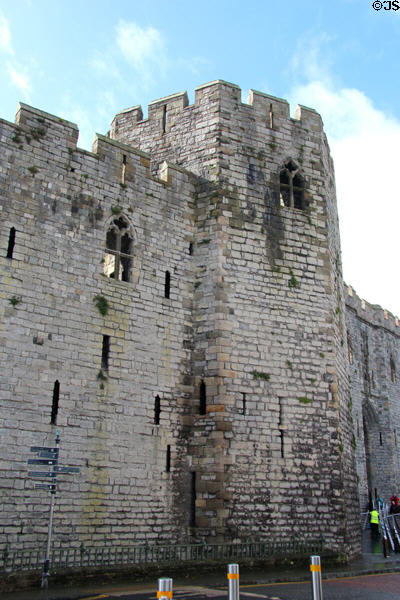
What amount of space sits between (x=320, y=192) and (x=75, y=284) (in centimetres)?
742

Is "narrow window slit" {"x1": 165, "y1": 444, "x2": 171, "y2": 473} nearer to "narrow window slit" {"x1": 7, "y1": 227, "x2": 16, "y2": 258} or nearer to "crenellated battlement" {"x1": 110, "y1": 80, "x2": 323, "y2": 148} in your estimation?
"narrow window slit" {"x1": 7, "y1": 227, "x2": 16, "y2": 258}

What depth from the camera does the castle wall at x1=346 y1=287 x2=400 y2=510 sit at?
28.5 m

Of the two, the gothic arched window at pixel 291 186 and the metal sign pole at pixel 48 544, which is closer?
the metal sign pole at pixel 48 544

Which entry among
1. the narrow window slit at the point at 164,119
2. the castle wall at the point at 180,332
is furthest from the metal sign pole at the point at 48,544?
the narrow window slit at the point at 164,119

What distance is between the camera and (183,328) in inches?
555

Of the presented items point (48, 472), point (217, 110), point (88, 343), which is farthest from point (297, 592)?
point (217, 110)

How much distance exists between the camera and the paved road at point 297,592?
884cm

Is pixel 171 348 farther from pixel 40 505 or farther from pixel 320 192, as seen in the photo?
pixel 320 192

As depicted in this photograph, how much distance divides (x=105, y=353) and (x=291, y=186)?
22.6 ft

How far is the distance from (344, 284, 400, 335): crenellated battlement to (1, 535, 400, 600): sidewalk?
16453 millimetres

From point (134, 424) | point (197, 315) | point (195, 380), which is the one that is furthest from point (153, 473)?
point (197, 315)

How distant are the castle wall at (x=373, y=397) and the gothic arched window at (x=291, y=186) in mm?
13968

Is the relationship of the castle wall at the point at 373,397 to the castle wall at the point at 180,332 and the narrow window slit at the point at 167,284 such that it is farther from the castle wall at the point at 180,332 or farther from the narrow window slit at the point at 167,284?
the narrow window slit at the point at 167,284

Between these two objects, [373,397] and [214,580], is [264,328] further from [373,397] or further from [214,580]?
[373,397]
